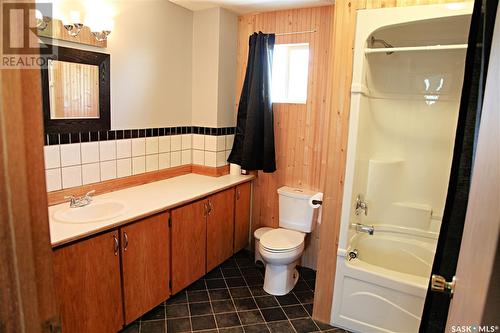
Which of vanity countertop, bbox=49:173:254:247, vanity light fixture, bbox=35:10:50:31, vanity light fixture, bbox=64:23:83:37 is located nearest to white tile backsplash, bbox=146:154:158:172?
vanity countertop, bbox=49:173:254:247

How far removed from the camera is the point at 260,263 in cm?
324

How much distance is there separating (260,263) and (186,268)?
85 centimetres

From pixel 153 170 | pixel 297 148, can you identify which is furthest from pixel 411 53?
pixel 153 170

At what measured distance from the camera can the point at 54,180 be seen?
2223 mm

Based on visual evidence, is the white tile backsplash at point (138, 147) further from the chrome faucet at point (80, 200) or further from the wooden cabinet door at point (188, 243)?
the wooden cabinet door at point (188, 243)

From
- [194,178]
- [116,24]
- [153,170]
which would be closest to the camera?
[116,24]

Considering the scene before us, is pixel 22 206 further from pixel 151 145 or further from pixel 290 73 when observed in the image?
pixel 290 73

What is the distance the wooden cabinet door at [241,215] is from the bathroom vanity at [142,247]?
2cm

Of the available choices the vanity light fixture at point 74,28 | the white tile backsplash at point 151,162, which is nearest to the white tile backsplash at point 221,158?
the white tile backsplash at point 151,162

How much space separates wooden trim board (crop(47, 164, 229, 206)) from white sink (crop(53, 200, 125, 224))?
0.14m

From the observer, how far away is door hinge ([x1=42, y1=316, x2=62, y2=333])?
623mm

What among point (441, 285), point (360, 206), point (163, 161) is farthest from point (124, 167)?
point (441, 285)

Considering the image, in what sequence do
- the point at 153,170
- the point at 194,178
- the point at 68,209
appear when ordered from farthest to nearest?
the point at 194,178
the point at 153,170
the point at 68,209

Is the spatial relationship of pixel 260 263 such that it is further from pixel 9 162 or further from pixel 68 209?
pixel 9 162
